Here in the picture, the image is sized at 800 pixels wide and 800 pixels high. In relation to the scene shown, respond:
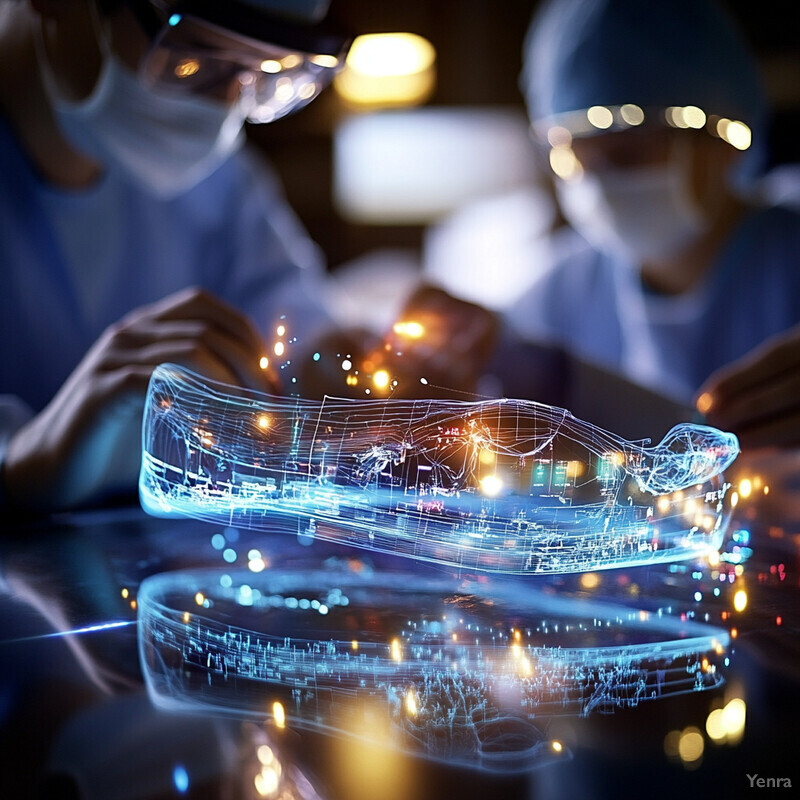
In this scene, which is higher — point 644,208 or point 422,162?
point 422,162

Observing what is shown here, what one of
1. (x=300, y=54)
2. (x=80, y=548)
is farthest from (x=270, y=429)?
(x=300, y=54)

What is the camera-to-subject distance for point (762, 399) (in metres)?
0.59

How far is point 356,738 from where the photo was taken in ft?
0.74

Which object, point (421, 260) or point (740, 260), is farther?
point (421, 260)

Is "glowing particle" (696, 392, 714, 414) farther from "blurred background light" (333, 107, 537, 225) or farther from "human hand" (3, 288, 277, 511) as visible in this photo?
"blurred background light" (333, 107, 537, 225)

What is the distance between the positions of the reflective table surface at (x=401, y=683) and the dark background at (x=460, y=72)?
1.37 m

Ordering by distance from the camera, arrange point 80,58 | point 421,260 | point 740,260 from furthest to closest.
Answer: point 421,260 < point 740,260 < point 80,58

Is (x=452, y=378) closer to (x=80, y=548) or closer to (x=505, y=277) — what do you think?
(x=80, y=548)

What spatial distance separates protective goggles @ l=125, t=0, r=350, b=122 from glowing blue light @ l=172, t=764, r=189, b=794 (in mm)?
500

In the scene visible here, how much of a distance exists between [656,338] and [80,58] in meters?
0.87

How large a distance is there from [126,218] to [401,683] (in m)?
0.87

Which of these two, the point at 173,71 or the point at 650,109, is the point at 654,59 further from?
the point at 173,71

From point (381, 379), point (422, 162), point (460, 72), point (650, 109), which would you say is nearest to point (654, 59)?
point (650, 109)

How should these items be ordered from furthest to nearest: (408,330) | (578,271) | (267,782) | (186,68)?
(578,271) → (186,68) → (408,330) → (267,782)
